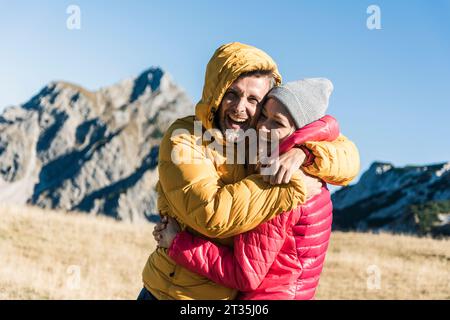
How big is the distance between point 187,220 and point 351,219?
205 feet

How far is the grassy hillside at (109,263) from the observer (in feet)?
42.8

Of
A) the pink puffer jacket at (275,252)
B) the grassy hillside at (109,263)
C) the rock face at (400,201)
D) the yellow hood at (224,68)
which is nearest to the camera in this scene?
the pink puffer jacket at (275,252)

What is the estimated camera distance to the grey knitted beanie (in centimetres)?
369

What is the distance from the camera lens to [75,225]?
61.3 ft

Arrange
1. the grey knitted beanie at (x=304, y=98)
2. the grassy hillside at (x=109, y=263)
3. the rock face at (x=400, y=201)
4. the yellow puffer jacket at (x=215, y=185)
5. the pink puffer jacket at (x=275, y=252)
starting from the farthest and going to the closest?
1. the rock face at (x=400, y=201)
2. the grassy hillside at (x=109, y=263)
3. the grey knitted beanie at (x=304, y=98)
4. the pink puffer jacket at (x=275, y=252)
5. the yellow puffer jacket at (x=215, y=185)

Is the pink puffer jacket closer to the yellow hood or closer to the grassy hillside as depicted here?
the yellow hood

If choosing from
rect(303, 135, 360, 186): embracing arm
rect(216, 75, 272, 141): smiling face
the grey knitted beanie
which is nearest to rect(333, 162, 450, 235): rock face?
rect(303, 135, 360, 186): embracing arm

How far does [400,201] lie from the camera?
217 ft

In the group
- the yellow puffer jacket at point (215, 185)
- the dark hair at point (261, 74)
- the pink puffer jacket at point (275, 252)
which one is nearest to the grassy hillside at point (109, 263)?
A: the yellow puffer jacket at point (215, 185)

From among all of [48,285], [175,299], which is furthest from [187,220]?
[48,285]

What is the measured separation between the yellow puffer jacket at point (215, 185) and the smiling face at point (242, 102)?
0.09 m

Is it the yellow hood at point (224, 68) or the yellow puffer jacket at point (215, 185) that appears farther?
the yellow hood at point (224, 68)

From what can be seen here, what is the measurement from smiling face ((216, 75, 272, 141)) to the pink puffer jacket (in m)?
0.42

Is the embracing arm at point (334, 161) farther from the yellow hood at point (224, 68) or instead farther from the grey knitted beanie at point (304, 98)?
the yellow hood at point (224, 68)
